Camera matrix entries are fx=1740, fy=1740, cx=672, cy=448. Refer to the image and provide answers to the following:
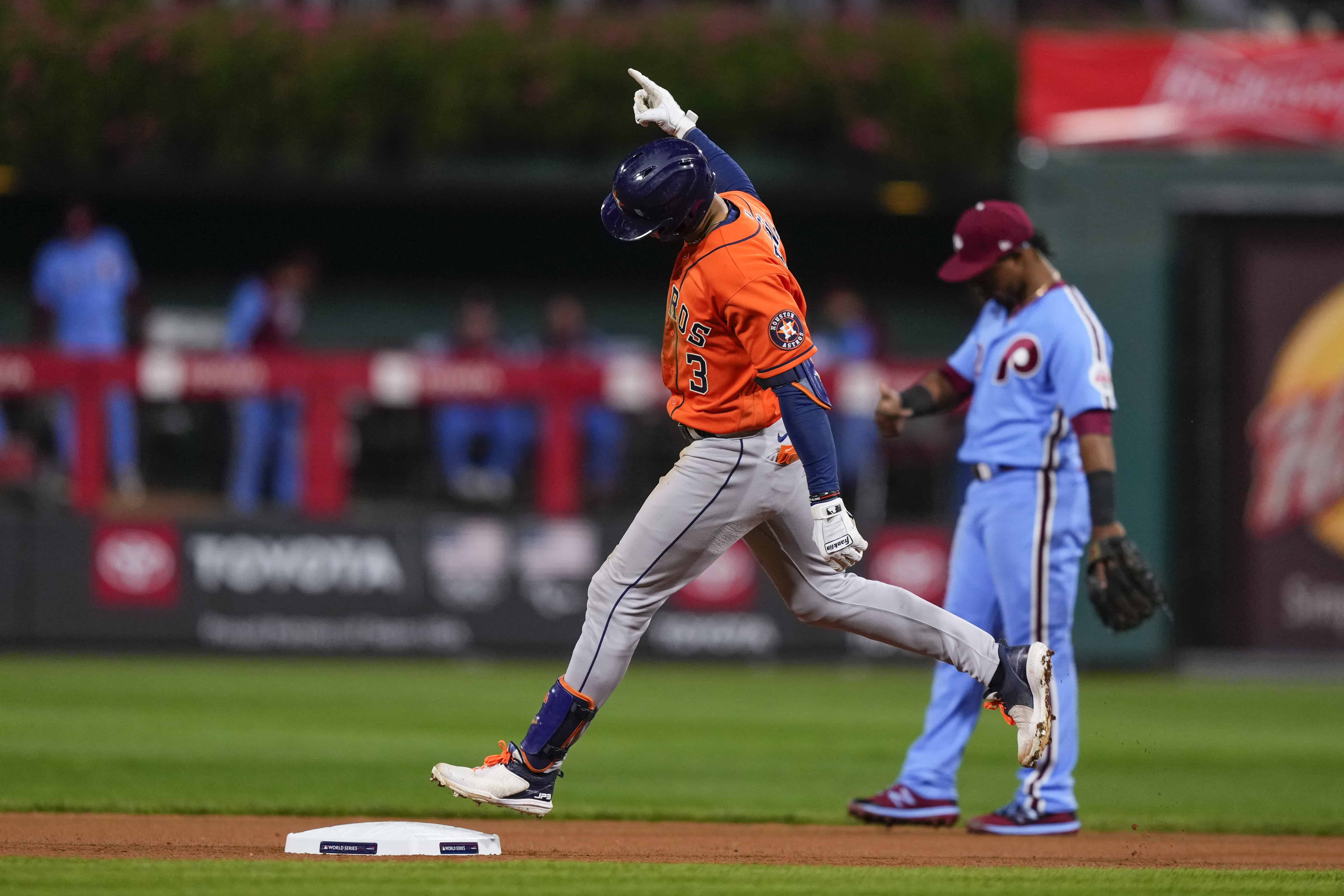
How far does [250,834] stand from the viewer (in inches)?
229

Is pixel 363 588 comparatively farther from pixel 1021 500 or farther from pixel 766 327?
pixel 766 327

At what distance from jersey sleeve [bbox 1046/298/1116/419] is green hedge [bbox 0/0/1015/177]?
1002cm

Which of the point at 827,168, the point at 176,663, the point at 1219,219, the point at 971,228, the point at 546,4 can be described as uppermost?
the point at 546,4

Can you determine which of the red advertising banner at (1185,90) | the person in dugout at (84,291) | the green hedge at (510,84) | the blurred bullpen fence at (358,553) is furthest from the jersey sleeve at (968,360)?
the green hedge at (510,84)

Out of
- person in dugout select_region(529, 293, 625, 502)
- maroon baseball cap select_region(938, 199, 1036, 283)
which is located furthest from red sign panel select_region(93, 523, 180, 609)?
maroon baseball cap select_region(938, 199, 1036, 283)

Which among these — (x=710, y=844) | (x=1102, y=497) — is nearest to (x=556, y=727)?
(x=710, y=844)

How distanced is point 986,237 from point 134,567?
778 centimetres

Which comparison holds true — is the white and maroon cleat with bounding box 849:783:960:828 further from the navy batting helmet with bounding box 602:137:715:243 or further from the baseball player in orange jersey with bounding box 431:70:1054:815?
the navy batting helmet with bounding box 602:137:715:243

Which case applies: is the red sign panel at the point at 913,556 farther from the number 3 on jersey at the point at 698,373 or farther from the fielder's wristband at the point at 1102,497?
the number 3 on jersey at the point at 698,373

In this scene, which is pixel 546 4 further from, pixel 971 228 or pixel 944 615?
pixel 944 615

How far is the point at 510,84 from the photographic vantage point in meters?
16.0

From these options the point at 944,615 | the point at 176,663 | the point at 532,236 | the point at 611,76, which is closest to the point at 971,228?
the point at 944,615

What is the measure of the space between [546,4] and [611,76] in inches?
48.4

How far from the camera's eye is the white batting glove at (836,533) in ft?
17.2
